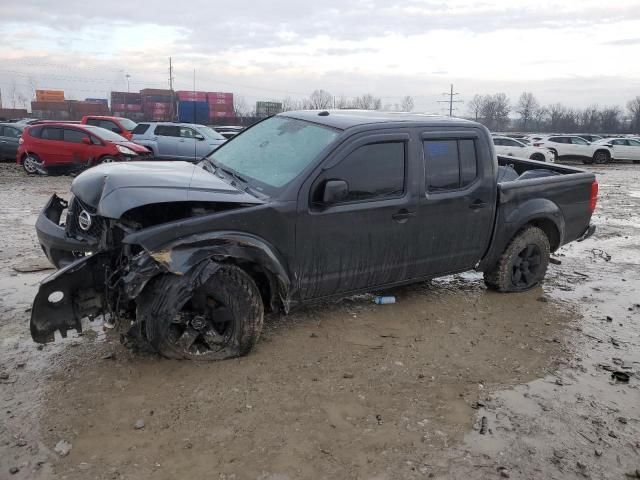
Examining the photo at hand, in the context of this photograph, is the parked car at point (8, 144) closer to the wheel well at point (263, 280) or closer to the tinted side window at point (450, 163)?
the wheel well at point (263, 280)

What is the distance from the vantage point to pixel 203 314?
3635 mm

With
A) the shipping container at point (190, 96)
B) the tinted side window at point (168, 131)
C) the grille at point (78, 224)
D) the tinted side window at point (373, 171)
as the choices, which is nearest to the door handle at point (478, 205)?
the tinted side window at point (373, 171)

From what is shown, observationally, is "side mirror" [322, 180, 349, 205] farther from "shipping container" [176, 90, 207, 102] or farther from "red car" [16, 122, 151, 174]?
"shipping container" [176, 90, 207, 102]

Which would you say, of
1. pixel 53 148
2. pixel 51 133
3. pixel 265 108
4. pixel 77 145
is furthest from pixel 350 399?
pixel 265 108

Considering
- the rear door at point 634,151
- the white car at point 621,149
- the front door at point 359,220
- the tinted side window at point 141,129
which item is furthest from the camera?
the rear door at point 634,151

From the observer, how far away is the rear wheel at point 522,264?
544 centimetres

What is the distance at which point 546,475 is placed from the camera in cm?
279

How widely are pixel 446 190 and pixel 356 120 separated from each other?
1034 mm

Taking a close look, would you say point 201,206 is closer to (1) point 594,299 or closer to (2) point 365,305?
(2) point 365,305

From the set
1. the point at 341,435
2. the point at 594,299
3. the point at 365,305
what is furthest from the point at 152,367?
the point at 594,299

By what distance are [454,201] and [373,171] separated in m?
0.92

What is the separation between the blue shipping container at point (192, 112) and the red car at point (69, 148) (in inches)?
1406

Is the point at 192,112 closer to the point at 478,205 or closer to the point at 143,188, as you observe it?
the point at 478,205

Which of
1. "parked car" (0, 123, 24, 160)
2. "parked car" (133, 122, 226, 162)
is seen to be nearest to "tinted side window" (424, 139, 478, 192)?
"parked car" (133, 122, 226, 162)
